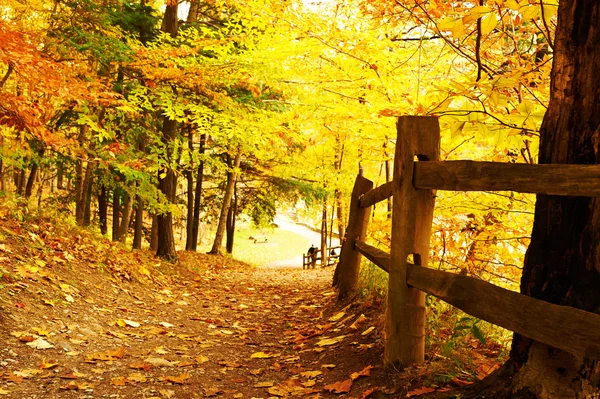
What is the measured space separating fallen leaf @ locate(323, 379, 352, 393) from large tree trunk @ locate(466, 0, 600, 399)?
1.30m

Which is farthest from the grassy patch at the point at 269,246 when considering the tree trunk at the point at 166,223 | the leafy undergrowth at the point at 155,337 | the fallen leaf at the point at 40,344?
the fallen leaf at the point at 40,344

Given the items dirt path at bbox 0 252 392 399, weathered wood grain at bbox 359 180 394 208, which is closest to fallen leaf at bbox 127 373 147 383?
dirt path at bbox 0 252 392 399

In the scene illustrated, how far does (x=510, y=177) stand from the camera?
228cm

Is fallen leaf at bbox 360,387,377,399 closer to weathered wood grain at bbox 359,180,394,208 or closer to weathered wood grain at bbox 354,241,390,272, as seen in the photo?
weathered wood grain at bbox 354,241,390,272

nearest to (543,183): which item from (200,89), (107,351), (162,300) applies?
(107,351)

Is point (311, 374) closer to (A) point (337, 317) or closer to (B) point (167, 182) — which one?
(A) point (337, 317)

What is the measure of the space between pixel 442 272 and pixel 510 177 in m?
0.75

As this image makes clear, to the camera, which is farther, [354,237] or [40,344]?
[354,237]

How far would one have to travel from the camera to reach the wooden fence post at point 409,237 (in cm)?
318

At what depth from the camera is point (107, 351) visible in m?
4.45

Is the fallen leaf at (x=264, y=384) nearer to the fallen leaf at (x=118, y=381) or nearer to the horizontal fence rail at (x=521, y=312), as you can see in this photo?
the fallen leaf at (x=118, y=381)

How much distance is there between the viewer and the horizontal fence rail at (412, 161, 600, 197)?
1901 millimetres

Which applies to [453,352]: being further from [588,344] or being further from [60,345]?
[60,345]

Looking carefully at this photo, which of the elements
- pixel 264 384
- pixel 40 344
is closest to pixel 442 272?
pixel 264 384
